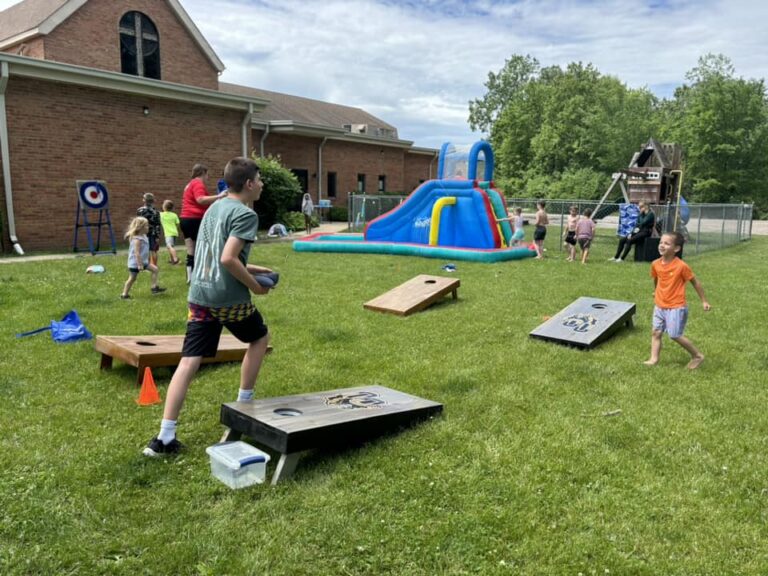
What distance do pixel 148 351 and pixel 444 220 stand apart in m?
12.9

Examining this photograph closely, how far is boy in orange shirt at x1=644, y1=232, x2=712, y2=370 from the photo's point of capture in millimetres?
5977

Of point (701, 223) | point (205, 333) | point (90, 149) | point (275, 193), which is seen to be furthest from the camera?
point (275, 193)

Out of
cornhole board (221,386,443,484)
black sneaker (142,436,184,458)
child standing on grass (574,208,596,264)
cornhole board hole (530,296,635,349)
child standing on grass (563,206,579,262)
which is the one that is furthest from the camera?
child standing on grass (563,206,579,262)

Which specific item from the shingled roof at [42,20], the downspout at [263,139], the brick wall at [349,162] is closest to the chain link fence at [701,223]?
the downspout at [263,139]

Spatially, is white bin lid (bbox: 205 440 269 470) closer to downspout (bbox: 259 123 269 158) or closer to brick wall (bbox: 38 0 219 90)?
brick wall (bbox: 38 0 219 90)

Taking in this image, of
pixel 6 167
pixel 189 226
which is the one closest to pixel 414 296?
pixel 189 226

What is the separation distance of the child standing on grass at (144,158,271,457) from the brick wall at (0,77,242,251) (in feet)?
46.2

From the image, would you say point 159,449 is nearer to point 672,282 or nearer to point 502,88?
point 672,282

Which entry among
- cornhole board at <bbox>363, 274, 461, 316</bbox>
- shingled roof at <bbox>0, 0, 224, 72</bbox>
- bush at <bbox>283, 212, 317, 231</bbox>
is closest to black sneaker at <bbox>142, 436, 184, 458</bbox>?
cornhole board at <bbox>363, 274, 461, 316</bbox>

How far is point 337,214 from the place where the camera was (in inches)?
1160

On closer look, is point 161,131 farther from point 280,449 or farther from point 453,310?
point 280,449

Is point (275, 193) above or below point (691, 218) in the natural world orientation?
above

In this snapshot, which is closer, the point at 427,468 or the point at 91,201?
the point at 427,468

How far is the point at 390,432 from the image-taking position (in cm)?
422
